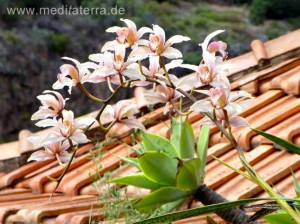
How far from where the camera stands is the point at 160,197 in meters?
1.12

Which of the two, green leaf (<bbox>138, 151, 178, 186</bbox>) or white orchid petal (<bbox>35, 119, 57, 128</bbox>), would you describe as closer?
white orchid petal (<bbox>35, 119, 57, 128</bbox>)

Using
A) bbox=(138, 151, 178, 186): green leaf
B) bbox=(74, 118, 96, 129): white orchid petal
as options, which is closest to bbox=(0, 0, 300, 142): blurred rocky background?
bbox=(138, 151, 178, 186): green leaf

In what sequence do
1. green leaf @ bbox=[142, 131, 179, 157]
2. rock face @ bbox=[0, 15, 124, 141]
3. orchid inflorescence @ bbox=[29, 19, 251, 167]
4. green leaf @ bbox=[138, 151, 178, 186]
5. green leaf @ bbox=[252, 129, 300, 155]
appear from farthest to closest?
rock face @ bbox=[0, 15, 124, 141], green leaf @ bbox=[142, 131, 179, 157], green leaf @ bbox=[138, 151, 178, 186], orchid inflorescence @ bbox=[29, 19, 251, 167], green leaf @ bbox=[252, 129, 300, 155]

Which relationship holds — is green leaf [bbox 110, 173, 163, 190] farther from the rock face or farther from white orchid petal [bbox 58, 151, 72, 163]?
the rock face

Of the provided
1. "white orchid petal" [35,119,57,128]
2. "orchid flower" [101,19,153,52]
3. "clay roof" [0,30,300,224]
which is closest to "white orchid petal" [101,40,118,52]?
"orchid flower" [101,19,153,52]

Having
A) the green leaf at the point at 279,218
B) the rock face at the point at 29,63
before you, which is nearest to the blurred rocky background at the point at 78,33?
the rock face at the point at 29,63

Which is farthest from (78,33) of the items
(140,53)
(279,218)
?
(279,218)

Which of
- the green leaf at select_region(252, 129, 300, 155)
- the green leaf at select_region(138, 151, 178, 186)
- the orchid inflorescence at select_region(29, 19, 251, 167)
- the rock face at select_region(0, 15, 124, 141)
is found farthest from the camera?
the rock face at select_region(0, 15, 124, 141)

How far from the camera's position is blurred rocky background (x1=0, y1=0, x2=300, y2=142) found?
15125 mm

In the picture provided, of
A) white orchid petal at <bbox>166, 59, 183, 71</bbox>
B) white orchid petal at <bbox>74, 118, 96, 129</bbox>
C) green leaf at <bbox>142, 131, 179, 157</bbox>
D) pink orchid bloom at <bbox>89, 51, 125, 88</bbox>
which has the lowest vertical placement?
white orchid petal at <bbox>74, 118, 96, 129</bbox>

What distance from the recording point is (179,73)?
52.3ft

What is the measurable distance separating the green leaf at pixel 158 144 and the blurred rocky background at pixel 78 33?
13.6m

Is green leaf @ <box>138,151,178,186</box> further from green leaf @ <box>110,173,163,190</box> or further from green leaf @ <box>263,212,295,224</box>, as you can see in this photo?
green leaf @ <box>263,212,295,224</box>

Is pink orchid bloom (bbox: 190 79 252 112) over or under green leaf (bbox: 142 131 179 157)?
under
